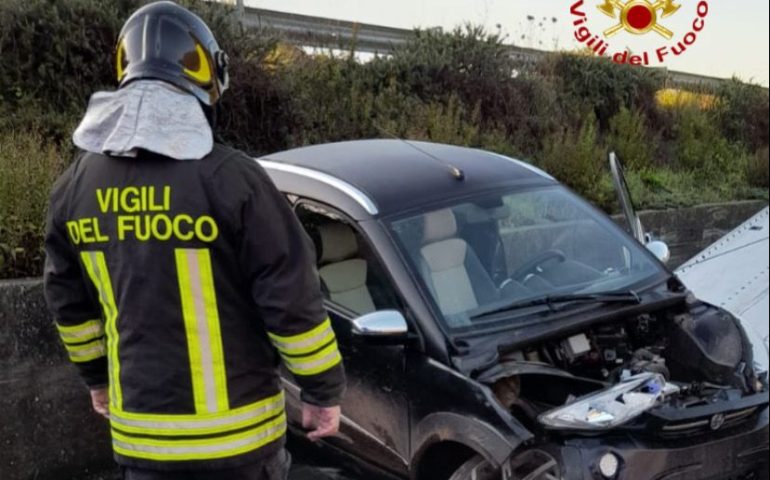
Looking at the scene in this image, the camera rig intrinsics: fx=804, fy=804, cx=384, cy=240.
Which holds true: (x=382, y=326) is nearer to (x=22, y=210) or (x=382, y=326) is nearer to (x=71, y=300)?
(x=71, y=300)

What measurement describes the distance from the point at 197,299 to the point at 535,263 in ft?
6.40

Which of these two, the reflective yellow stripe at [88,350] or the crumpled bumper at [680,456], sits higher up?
the reflective yellow stripe at [88,350]

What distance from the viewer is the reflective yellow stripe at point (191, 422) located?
2164 mm

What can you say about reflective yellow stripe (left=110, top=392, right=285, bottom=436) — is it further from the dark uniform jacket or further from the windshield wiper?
the windshield wiper

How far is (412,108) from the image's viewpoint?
8.41 metres

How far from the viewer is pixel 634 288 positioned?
140 inches

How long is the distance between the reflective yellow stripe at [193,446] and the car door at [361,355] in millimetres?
1044

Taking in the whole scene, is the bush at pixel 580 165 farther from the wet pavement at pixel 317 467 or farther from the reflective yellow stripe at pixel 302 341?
the reflective yellow stripe at pixel 302 341

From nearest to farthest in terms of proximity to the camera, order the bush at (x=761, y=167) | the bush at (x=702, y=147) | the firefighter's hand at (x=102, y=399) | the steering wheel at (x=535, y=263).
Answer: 1. the firefighter's hand at (x=102, y=399)
2. the bush at (x=761, y=167)
3. the steering wheel at (x=535, y=263)
4. the bush at (x=702, y=147)

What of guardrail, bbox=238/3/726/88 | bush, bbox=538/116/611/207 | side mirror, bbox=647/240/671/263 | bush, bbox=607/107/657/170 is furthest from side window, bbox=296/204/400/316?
bush, bbox=607/107/657/170

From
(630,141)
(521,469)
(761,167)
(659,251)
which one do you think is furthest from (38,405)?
(630,141)

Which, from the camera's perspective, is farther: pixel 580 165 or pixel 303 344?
pixel 580 165

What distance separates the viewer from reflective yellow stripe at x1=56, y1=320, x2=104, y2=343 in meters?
2.43

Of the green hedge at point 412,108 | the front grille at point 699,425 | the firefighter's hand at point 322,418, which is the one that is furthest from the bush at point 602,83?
the firefighter's hand at point 322,418
